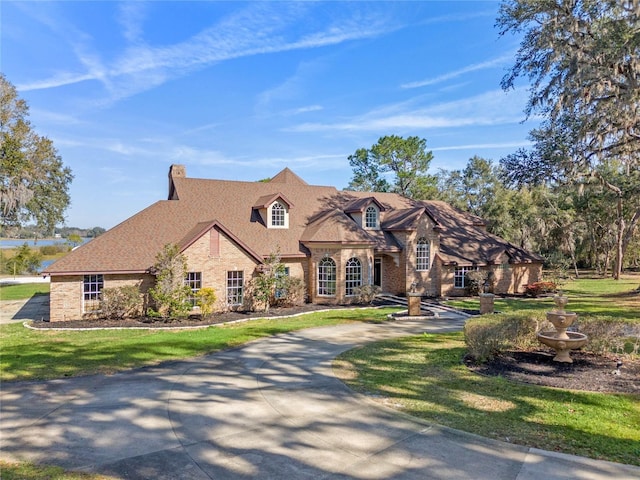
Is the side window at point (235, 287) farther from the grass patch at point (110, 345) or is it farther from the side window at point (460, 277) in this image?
the side window at point (460, 277)

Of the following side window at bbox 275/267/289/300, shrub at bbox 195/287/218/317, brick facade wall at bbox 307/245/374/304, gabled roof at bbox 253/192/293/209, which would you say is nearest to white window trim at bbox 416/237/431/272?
brick facade wall at bbox 307/245/374/304

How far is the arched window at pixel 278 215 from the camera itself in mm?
26141

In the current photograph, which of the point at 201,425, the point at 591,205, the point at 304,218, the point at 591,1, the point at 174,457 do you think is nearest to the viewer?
the point at 174,457

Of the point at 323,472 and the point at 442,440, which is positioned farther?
the point at 442,440

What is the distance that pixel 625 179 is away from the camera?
31.2 m

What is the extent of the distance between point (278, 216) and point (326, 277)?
16.1ft

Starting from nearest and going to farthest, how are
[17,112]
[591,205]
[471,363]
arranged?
[471,363] < [17,112] < [591,205]

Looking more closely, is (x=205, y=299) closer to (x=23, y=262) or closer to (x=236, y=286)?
(x=236, y=286)

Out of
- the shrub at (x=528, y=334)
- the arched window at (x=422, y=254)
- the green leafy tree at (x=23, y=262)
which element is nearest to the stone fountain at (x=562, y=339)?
the shrub at (x=528, y=334)

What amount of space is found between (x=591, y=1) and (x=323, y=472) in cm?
2290

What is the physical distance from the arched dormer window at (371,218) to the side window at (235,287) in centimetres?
955

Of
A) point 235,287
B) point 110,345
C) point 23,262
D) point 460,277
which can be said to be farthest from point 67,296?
point 23,262

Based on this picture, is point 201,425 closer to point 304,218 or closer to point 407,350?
point 407,350

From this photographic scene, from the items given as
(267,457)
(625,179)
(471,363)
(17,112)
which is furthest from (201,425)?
(625,179)
